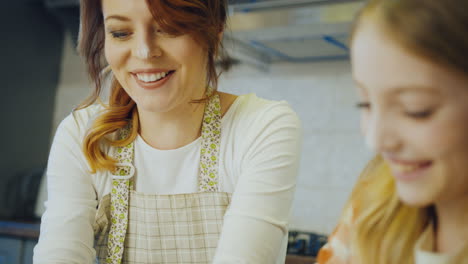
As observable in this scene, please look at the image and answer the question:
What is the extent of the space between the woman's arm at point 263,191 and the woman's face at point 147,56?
0.19 meters

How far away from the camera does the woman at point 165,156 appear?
3.48 ft

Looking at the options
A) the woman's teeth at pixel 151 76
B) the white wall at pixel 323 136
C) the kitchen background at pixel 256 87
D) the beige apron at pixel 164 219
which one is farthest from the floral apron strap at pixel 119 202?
the white wall at pixel 323 136

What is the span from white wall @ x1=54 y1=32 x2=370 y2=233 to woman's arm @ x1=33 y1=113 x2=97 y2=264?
4.25 feet

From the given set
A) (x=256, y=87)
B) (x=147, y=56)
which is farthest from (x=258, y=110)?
(x=256, y=87)

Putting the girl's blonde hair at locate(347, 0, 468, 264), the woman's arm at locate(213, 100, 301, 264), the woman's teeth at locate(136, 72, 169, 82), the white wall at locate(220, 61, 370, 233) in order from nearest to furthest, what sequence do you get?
the girl's blonde hair at locate(347, 0, 468, 264), the woman's arm at locate(213, 100, 301, 264), the woman's teeth at locate(136, 72, 169, 82), the white wall at locate(220, 61, 370, 233)

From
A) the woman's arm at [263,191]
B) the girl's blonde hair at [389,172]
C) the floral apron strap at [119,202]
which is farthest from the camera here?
the floral apron strap at [119,202]


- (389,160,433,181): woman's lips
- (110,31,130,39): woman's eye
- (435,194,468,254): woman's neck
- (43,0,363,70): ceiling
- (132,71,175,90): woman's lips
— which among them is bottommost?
(435,194,468,254): woman's neck

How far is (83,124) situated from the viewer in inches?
50.5

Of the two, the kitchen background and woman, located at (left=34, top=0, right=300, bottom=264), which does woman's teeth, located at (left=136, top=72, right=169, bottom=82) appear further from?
the kitchen background

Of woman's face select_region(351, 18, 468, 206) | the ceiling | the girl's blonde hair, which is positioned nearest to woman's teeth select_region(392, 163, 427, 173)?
woman's face select_region(351, 18, 468, 206)

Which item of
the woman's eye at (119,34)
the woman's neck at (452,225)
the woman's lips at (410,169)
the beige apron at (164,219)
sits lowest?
the beige apron at (164,219)

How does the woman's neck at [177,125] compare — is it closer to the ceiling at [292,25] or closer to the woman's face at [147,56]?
the woman's face at [147,56]

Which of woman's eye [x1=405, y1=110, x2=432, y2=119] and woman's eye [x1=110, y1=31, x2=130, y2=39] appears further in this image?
woman's eye [x1=110, y1=31, x2=130, y2=39]

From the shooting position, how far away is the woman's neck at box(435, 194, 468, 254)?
1.90 ft
